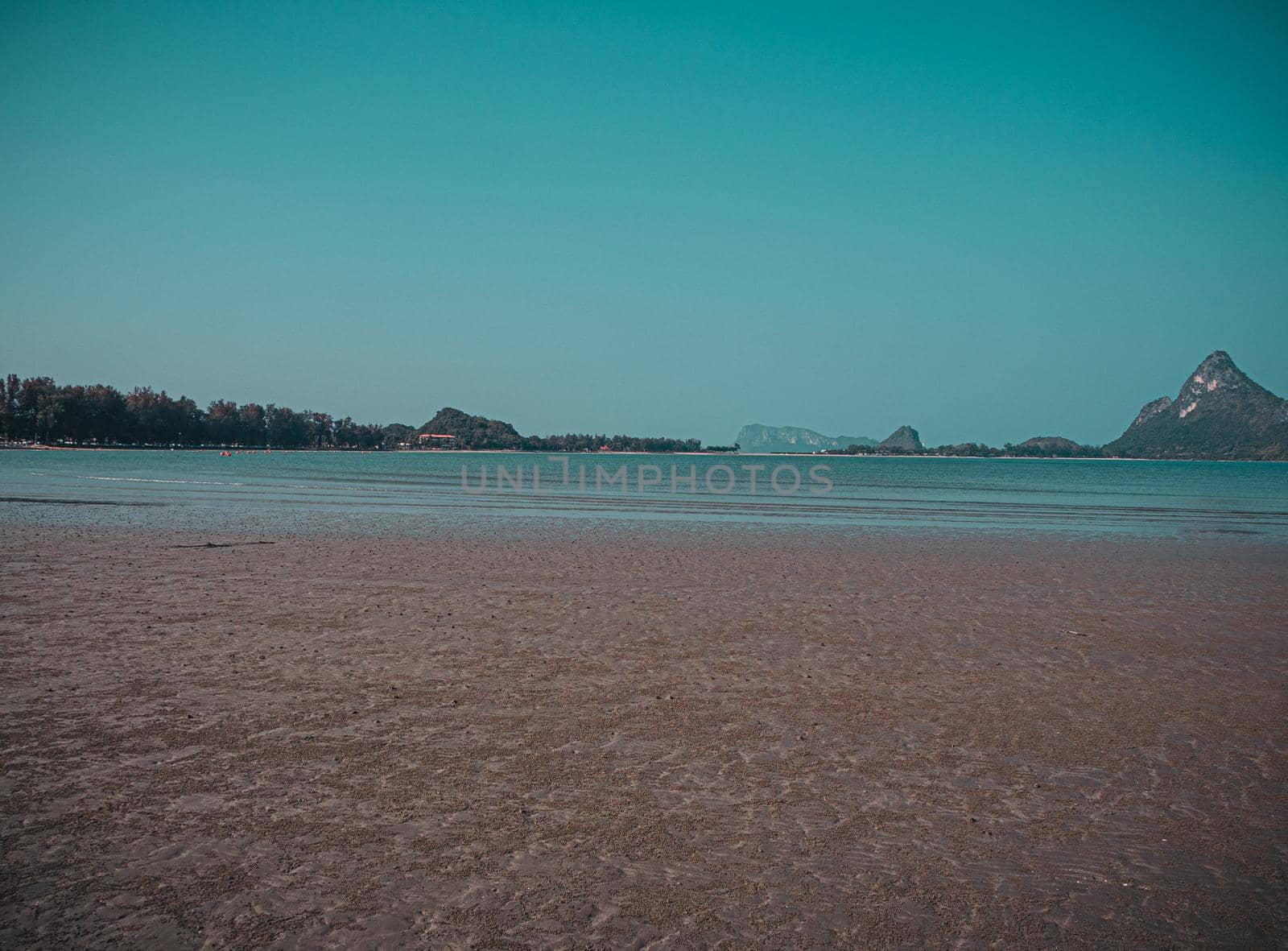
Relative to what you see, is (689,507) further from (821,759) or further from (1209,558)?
(821,759)

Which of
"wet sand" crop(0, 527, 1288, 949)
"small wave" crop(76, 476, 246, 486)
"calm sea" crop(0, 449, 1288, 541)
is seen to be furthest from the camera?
"small wave" crop(76, 476, 246, 486)

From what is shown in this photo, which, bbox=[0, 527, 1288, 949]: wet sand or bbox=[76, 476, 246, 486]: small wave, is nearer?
bbox=[0, 527, 1288, 949]: wet sand

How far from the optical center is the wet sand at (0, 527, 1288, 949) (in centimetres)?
476

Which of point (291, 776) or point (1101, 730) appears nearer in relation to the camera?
point (291, 776)

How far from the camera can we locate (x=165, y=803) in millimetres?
5930

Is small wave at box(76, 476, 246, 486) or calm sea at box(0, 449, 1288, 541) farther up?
small wave at box(76, 476, 246, 486)

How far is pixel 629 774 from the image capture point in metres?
6.69

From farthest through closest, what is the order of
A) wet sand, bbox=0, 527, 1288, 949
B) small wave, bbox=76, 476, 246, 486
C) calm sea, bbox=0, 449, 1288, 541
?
small wave, bbox=76, 476, 246, 486 → calm sea, bbox=0, 449, 1288, 541 → wet sand, bbox=0, 527, 1288, 949

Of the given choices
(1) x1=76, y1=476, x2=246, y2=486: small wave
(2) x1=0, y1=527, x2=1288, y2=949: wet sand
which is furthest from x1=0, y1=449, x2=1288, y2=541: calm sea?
(2) x1=0, y1=527, x2=1288, y2=949: wet sand

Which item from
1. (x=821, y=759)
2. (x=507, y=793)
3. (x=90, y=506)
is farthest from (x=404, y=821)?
(x=90, y=506)

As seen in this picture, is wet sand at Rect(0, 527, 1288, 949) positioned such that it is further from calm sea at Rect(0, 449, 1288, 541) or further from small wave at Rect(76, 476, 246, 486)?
small wave at Rect(76, 476, 246, 486)

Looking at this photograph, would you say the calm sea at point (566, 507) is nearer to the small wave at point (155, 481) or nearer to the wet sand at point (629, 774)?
the small wave at point (155, 481)

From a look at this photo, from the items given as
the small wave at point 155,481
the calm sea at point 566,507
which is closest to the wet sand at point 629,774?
the calm sea at point 566,507

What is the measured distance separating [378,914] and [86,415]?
208 m
